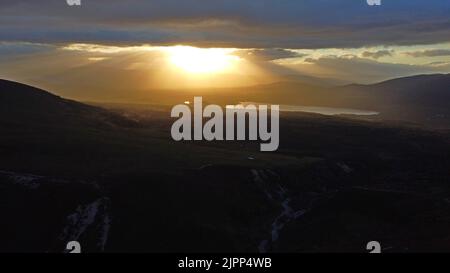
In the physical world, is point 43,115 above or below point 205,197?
above

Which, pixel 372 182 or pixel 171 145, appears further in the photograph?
pixel 171 145

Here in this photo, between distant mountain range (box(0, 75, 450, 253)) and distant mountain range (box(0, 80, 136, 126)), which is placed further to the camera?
distant mountain range (box(0, 80, 136, 126))

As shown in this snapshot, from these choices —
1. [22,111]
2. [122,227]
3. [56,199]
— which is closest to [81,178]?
[56,199]

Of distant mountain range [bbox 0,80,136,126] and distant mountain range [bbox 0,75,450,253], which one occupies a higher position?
distant mountain range [bbox 0,80,136,126]

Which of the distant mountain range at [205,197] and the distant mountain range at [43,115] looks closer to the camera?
the distant mountain range at [205,197]

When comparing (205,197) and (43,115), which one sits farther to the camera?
(43,115)

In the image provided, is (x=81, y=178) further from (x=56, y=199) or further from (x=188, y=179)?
(x=188, y=179)

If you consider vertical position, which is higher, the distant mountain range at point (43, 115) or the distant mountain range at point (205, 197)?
the distant mountain range at point (43, 115)

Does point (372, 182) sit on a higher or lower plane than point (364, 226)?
higher
